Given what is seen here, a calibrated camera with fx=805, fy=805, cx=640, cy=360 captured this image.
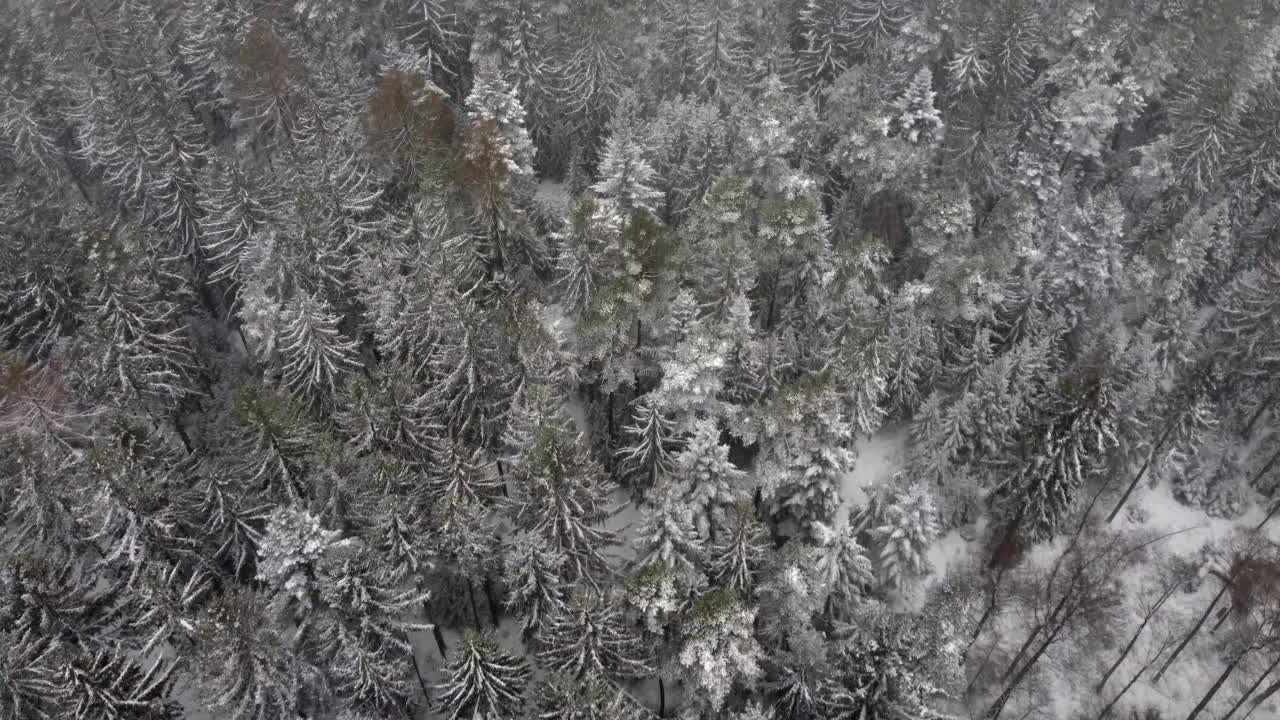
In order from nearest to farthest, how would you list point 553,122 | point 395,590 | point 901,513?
point 395,590 < point 901,513 < point 553,122

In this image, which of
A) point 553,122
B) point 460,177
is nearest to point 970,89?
point 553,122

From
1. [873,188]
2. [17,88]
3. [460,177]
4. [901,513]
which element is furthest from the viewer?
[17,88]

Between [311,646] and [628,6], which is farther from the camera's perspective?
[628,6]

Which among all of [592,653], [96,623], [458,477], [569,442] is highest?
[569,442]

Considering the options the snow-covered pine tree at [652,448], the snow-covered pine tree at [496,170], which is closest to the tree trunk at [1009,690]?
the snow-covered pine tree at [652,448]

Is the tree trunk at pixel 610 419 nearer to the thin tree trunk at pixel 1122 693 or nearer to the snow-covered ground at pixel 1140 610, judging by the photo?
the snow-covered ground at pixel 1140 610

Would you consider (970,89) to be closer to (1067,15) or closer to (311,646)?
(1067,15)

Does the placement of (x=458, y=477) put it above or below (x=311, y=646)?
above
